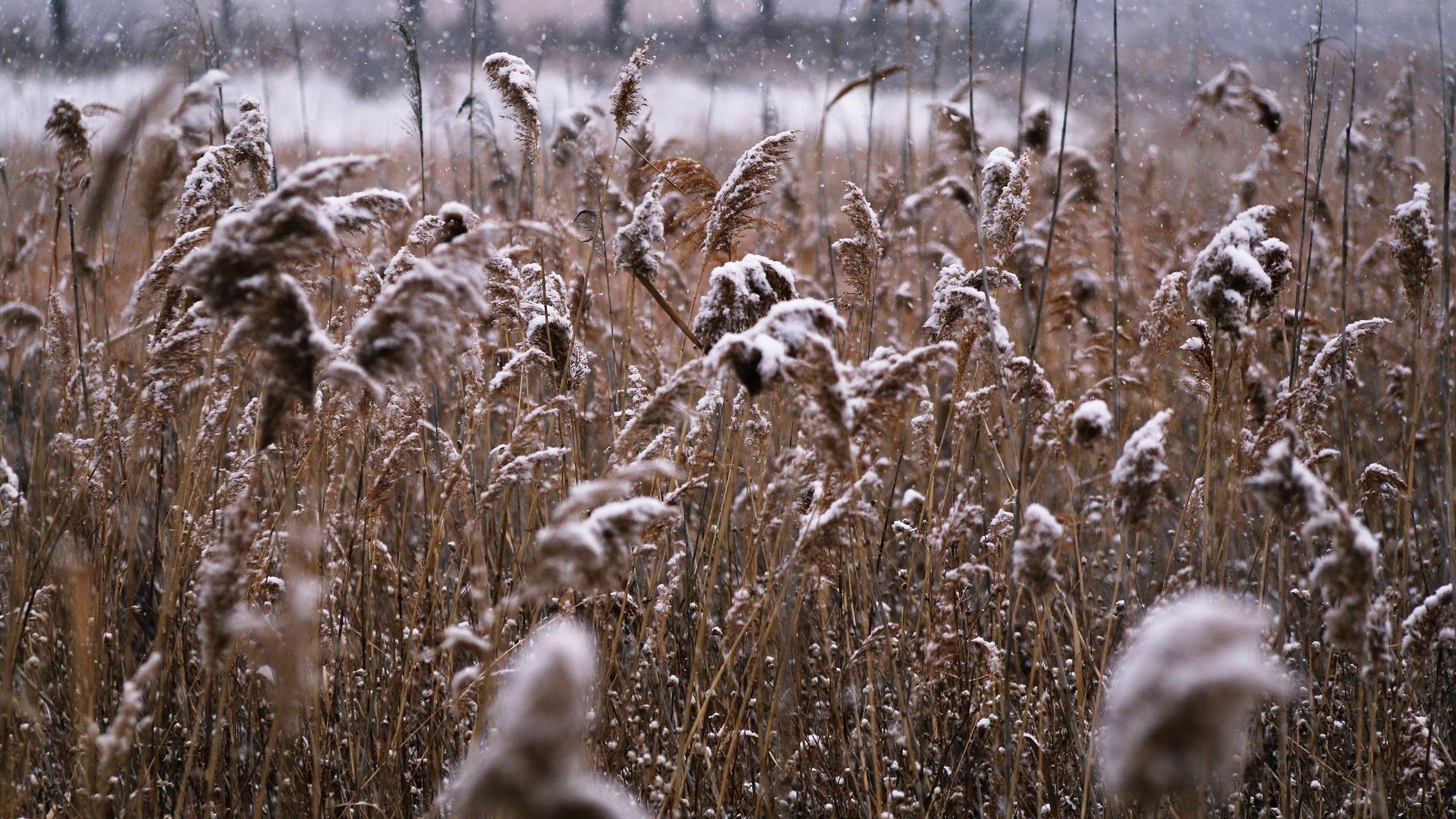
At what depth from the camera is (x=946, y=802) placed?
1.74m

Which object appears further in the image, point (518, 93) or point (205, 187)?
point (518, 93)

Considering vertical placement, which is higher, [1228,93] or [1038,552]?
[1228,93]

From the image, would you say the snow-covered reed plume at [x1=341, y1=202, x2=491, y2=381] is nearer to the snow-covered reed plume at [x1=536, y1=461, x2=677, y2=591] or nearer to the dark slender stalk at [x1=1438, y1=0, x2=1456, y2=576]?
the snow-covered reed plume at [x1=536, y1=461, x2=677, y2=591]

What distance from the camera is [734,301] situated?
152 cm

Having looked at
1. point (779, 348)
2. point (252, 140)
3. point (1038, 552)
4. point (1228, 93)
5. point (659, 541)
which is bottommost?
point (659, 541)

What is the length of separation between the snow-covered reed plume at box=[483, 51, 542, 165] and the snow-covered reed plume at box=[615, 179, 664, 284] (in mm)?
221

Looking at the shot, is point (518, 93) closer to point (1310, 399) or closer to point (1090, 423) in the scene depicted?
point (1090, 423)

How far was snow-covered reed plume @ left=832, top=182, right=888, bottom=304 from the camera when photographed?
1886 millimetres

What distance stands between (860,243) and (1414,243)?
1.08 m

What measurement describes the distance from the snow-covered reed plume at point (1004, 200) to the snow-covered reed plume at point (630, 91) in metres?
0.71

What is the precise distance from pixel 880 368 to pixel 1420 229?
1.28m

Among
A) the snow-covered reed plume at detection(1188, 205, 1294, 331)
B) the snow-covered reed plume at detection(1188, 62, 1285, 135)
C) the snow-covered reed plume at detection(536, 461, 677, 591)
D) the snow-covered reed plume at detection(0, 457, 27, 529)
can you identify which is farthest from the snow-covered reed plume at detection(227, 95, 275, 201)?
the snow-covered reed plume at detection(1188, 62, 1285, 135)

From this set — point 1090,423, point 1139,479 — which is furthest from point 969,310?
point 1139,479

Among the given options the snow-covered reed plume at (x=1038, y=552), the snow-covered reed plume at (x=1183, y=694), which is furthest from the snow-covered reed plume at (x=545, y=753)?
the snow-covered reed plume at (x=1038, y=552)
